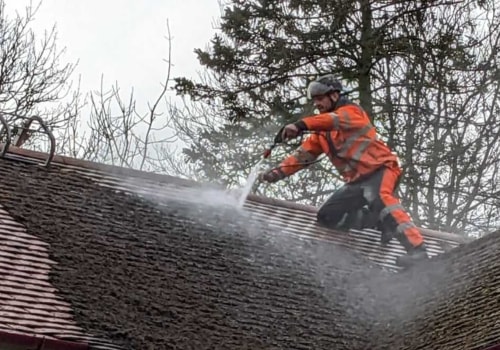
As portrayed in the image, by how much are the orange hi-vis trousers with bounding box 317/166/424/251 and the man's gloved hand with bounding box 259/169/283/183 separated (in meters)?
0.51

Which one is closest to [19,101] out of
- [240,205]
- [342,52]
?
[342,52]

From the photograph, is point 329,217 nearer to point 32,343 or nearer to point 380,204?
point 380,204

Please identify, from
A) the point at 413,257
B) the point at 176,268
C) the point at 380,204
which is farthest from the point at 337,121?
the point at 176,268

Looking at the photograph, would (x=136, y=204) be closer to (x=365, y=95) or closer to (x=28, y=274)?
(x=28, y=274)

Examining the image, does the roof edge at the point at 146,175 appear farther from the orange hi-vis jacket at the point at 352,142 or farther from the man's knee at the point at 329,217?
the orange hi-vis jacket at the point at 352,142

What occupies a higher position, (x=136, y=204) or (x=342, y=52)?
(x=342, y=52)

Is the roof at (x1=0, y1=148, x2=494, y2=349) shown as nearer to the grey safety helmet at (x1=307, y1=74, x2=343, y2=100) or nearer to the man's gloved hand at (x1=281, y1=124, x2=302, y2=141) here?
the man's gloved hand at (x1=281, y1=124, x2=302, y2=141)

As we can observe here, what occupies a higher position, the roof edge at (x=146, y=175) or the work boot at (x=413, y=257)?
the roof edge at (x=146, y=175)

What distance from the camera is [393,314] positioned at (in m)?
7.45

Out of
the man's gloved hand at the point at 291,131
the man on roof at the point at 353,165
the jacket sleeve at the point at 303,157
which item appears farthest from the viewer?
the jacket sleeve at the point at 303,157

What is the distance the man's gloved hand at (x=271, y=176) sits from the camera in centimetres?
925

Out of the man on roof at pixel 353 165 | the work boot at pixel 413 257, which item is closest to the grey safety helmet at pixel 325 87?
the man on roof at pixel 353 165

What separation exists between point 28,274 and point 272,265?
2098mm

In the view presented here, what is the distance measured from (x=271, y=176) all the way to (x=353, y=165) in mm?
759
